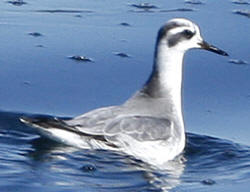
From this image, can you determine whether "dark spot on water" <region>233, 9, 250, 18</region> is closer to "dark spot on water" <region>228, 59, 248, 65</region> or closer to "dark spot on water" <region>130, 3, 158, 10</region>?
"dark spot on water" <region>130, 3, 158, 10</region>

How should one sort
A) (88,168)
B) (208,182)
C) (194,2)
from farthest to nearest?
(194,2) → (88,168) → (208,182)

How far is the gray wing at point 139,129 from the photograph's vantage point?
9844 millimetres

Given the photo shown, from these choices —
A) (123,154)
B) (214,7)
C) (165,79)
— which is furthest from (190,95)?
(214,7)

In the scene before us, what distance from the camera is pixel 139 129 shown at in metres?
9.95

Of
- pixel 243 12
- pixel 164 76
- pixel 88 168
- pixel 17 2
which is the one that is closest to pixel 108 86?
pixel 164 76

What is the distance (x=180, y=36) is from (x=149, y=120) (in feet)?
2.76

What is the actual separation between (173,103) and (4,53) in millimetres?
2240

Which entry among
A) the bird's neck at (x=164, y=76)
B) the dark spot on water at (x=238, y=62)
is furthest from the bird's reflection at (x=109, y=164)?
the dark spot on water at (x=238, y=62)

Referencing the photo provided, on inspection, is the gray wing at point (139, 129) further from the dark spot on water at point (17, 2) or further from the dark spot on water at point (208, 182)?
the dark spot on water at point (17, 2)

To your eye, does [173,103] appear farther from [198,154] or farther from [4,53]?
[4,53]

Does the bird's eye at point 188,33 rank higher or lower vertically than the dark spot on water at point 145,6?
lower

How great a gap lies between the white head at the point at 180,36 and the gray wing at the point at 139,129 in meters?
0.73

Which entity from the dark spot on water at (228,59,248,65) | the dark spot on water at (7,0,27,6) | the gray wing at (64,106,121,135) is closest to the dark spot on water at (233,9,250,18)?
the dark spot on water at (228,59,248,65)

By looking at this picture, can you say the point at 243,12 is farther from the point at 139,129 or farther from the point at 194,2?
the point at 139,129
